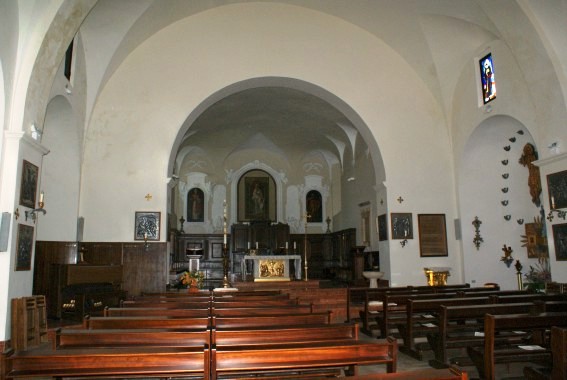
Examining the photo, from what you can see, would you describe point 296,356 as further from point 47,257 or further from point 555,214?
point 47,257

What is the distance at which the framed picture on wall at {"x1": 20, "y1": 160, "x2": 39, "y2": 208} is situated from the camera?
8086 mm

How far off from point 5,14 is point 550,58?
10.2 meters

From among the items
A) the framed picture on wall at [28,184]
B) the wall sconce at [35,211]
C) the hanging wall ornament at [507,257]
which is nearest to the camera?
the framed picture on wall at [28,184]

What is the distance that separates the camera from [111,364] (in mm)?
3270

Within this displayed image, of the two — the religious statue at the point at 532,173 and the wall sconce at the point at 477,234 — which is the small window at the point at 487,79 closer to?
the religious statue at the point at 532,173

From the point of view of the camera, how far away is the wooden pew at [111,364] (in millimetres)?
3188

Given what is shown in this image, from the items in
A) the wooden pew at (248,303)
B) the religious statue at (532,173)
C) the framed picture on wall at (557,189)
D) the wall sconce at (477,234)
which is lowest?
the wooden pew at (248,303)

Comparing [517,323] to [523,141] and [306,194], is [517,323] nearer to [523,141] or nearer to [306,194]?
[523,141]

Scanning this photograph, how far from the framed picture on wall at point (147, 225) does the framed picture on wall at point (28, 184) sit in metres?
3.86

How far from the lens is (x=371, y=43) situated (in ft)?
45.8

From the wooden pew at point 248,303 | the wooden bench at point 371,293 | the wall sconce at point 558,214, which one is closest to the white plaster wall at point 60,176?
the wooden pew at point 248,303

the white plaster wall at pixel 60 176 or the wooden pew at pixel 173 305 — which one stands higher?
the white plaster wall at pixel 60 176

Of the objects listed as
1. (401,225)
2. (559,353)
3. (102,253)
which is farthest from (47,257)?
(559,353)

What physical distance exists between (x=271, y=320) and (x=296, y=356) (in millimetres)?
1689
